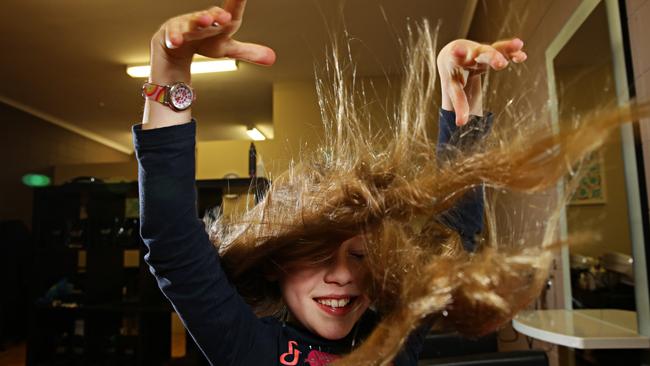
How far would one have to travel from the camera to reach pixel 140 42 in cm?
313

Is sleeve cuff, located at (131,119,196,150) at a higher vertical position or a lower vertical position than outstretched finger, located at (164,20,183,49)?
lower

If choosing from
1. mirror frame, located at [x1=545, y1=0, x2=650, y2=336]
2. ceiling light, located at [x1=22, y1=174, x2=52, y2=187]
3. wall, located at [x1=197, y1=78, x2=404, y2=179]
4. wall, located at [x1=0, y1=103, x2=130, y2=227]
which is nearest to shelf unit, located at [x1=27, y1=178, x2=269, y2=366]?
wall, located at [x1=197, y1=78, x2=404, y2=179]

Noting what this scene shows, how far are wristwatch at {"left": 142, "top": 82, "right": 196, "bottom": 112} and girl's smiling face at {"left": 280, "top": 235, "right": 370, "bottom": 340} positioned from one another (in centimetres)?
24

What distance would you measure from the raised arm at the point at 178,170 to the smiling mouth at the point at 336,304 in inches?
5.1

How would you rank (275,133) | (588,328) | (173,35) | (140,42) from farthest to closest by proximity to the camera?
(275,133)
(140,42)
(588,328)
(173,35)

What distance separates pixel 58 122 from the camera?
5293 millimetres

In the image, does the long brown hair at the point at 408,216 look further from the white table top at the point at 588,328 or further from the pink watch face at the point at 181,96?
the white table top at the point at 588,328

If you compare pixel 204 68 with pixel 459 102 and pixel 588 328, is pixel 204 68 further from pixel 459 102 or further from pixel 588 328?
pixel 459 102

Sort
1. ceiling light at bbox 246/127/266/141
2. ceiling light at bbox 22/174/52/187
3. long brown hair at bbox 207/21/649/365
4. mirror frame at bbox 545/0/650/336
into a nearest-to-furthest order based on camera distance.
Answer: long brown hair at bbox 207/21/649/365, mirror frame at bbox 545/0/650/336, ceiling light at bbox 22/174/52/187, ceiling light at bbox 246/127/266/141

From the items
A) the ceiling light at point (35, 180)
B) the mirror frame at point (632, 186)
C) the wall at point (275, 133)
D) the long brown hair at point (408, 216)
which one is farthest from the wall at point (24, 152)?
the mirror frame at point (632, 186)

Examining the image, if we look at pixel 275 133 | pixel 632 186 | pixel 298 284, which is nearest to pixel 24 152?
pixel 275 133

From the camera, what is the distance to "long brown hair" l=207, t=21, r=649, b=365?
0.36 meters

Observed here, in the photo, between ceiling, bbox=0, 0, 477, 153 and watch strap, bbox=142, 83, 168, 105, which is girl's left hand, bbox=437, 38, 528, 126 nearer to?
watch strap, bbox=142, 83, 168, 105

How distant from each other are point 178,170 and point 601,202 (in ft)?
3.45
